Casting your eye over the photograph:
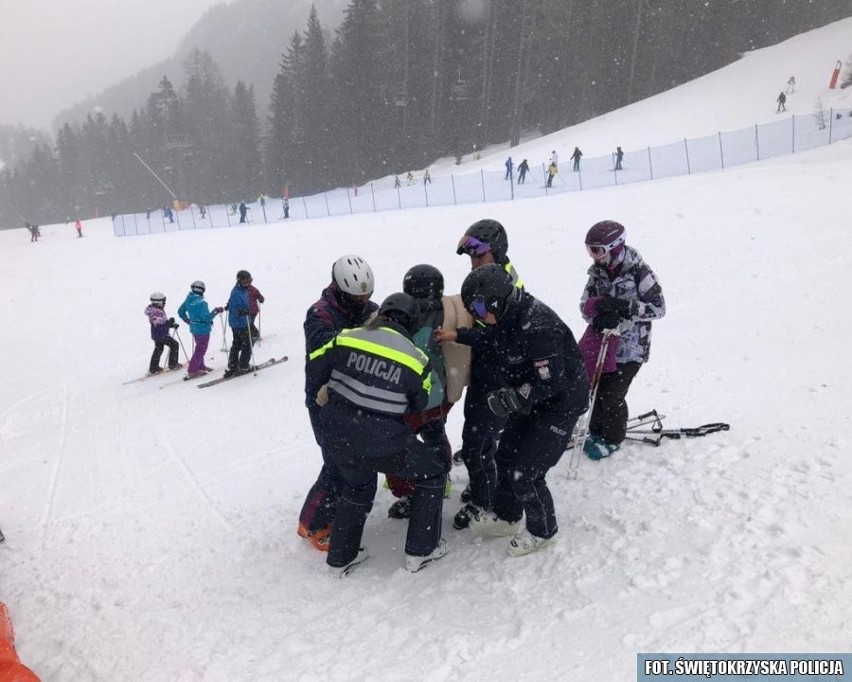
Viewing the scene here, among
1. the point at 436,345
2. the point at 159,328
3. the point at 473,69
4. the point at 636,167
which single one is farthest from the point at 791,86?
the point at 436,345

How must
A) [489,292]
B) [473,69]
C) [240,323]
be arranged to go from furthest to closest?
[473,69] < [240,323] < [489,292]

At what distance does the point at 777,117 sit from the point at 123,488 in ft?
136

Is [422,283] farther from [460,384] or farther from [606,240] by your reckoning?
[606,240]

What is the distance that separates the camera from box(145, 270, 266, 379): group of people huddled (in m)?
10.2

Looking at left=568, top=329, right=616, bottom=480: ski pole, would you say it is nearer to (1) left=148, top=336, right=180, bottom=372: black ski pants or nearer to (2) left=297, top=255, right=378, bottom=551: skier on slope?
(2) left=297, top=255, right=378, bottom=551: skier on slope

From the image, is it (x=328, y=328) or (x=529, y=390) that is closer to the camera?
Result: (x=529, y=390)

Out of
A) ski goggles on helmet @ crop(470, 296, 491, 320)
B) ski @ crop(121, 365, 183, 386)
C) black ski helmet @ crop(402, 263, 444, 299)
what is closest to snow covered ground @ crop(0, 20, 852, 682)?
ski @ crop(121, 365, 183, 386)

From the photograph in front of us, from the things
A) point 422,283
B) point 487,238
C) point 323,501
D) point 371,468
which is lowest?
point 323,501

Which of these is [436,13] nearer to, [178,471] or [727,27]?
[727,27]

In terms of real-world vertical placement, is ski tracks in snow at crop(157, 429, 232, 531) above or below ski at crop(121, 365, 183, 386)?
below

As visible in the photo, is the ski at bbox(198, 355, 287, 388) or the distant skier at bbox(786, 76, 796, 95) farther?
the distant skier at bbox(786, 76, 796, 95)

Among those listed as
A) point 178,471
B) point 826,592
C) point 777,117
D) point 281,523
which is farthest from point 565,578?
point 777,117

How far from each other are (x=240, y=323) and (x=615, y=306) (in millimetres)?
7628

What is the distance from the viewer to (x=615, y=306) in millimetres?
4328
